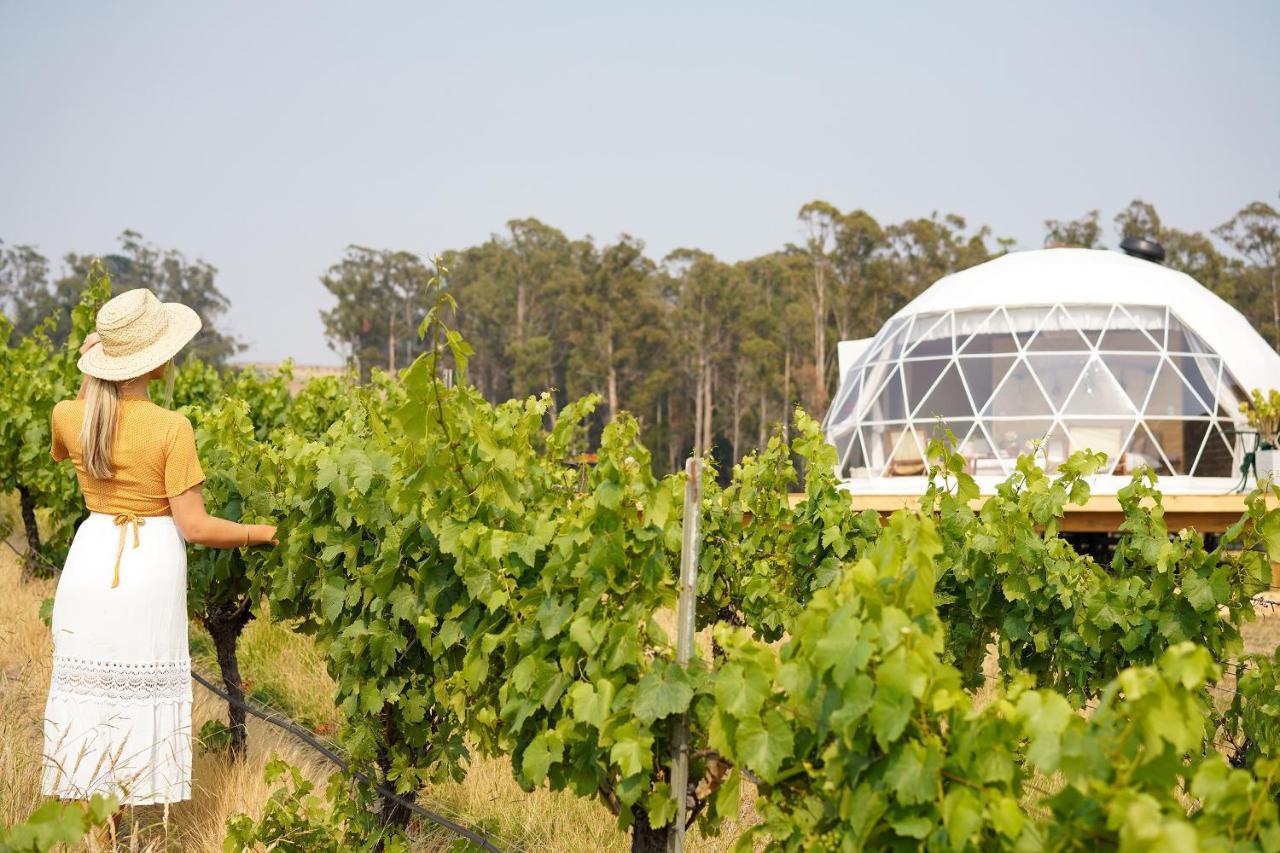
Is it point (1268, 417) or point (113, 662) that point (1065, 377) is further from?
point (113, 662)

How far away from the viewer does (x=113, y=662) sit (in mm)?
3420

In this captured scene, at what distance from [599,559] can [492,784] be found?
276cm

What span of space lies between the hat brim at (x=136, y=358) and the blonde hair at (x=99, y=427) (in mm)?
36

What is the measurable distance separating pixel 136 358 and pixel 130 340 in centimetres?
6

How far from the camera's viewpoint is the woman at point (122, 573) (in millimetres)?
3402

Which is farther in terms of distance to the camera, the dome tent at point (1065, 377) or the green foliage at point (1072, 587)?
the dome tent at point (1065, 377)

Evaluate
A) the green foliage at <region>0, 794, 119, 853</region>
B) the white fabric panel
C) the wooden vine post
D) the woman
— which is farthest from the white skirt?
the white fabric panel

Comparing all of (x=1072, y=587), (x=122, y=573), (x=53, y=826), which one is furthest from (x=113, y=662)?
(x=1072, y=587)

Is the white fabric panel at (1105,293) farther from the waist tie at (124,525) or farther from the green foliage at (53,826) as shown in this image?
the green foliage at (53,826)

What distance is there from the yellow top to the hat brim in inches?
3.8

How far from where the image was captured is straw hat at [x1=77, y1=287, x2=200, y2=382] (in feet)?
11.3

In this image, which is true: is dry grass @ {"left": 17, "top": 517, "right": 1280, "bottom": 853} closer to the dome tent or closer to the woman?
the woman

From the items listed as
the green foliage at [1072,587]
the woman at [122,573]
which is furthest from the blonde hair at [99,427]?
the green foliage at [1072,587]

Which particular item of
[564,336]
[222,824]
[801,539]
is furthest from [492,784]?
[564,336]
